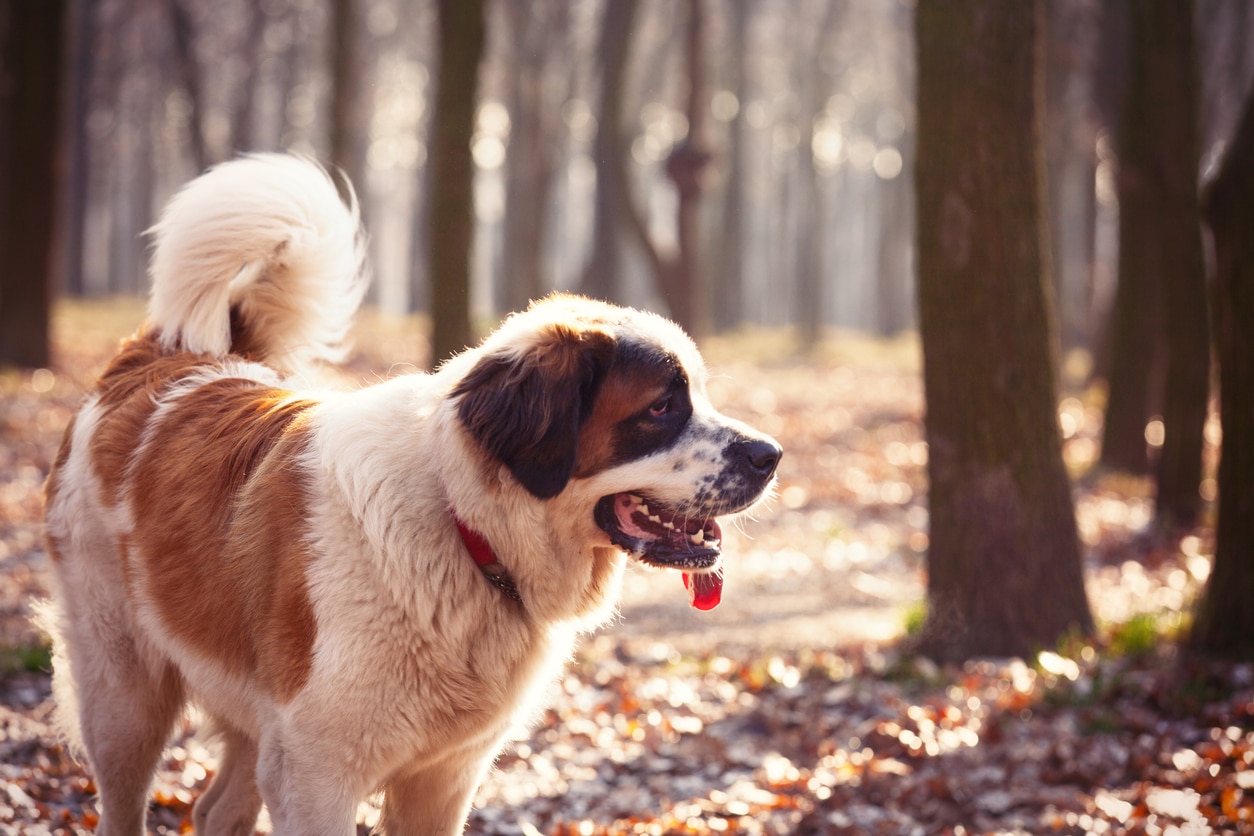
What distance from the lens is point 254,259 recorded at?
419cm

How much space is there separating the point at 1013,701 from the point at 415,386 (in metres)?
3.50

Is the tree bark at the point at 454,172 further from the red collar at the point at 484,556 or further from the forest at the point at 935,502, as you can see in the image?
the red collar at the point at 484,556

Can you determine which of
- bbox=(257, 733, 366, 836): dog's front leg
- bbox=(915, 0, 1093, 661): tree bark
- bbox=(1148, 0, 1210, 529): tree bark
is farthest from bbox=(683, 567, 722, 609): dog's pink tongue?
bbox=(1148, 0, 1210, 529): tree bark

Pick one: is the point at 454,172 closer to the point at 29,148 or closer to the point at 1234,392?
the point at 1234,392

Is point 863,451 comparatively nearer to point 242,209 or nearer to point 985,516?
point 985,516

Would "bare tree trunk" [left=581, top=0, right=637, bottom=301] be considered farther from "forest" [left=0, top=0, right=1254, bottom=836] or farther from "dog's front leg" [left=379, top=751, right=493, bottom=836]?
"dog's front leg" [left=379, top=751, right=493, bottom=836]

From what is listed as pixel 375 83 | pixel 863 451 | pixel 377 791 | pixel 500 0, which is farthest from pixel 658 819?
pixel 375 83

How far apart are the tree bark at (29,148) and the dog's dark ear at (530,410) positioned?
11670mm

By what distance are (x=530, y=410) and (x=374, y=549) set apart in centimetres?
61

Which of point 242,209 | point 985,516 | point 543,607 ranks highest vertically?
point 242,209

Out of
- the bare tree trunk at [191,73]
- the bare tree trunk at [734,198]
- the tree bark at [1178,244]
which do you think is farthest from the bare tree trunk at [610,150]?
the bare tree trunk at [734,198]

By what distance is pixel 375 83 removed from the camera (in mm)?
37375

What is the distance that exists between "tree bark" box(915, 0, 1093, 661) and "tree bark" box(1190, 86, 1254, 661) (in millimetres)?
811

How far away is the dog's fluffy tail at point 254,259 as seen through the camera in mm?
4148
